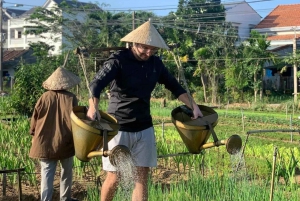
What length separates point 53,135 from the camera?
13.3 feet

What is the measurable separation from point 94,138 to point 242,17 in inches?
1302

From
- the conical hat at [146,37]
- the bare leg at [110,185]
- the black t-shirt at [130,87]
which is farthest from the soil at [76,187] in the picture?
the conical hat at [146,37]

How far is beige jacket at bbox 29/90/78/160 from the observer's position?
4035mm

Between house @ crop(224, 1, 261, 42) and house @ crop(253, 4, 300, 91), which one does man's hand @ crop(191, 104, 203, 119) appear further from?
house @ crop(224, 1, 261, 42)

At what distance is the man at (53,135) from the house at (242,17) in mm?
30011

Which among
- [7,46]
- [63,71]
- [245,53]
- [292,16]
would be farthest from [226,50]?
[7,46]

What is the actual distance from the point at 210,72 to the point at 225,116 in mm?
6237

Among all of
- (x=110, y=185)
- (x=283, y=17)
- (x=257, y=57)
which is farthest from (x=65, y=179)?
(x=283, y=17)

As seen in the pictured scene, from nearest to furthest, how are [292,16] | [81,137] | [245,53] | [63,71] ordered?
[81,137], [63,71], [245,53], [292,16]

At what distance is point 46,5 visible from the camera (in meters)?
39.0

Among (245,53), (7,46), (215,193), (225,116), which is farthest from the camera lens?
(7,46)

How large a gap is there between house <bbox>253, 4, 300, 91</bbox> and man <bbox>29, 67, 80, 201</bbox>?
20.9 metres

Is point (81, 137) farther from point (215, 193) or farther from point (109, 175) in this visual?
point (215, 193)

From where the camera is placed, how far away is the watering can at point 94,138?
114 inches
